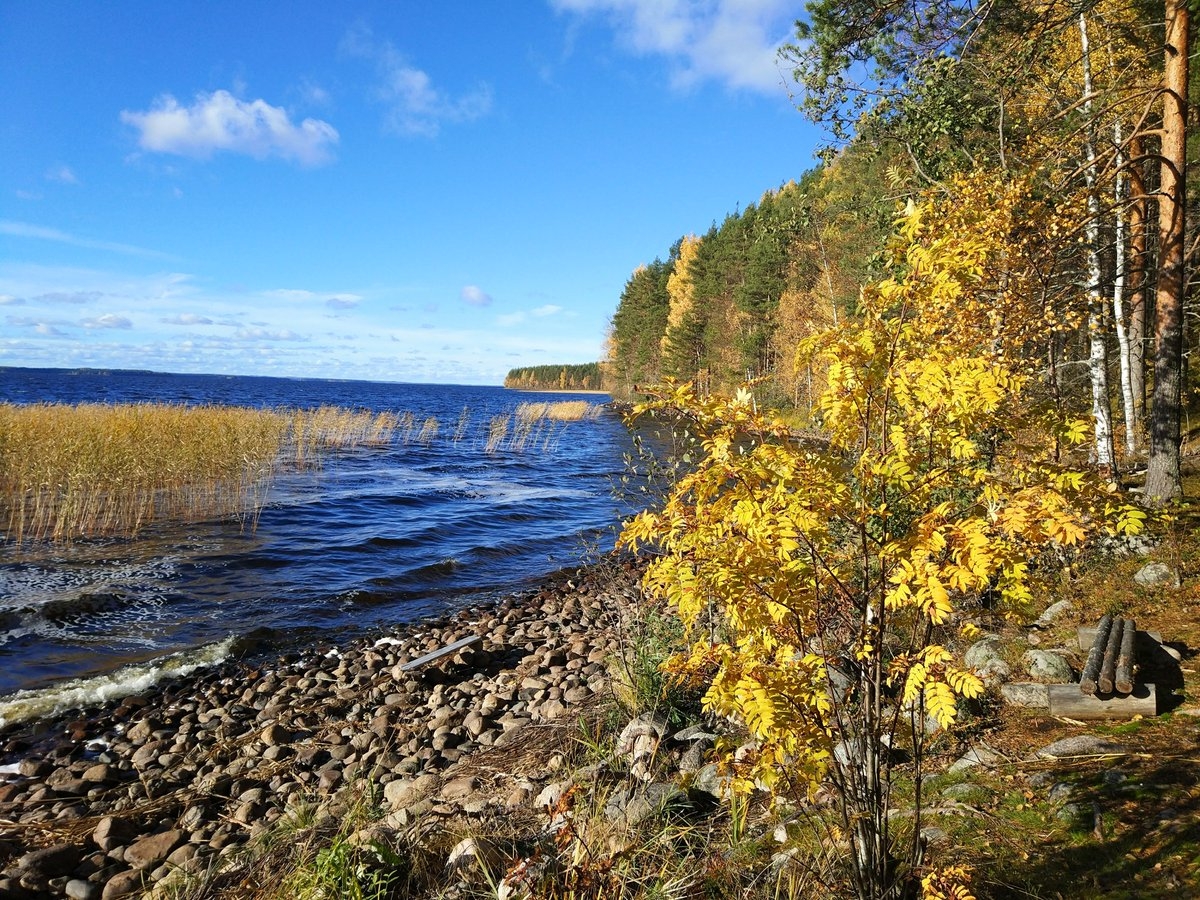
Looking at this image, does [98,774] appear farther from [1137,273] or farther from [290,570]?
[1137,273]

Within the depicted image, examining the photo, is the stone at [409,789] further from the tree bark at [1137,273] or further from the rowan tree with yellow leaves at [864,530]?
the tree bark at [1137,273]

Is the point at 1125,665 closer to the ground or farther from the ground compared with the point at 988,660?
farther from the ground

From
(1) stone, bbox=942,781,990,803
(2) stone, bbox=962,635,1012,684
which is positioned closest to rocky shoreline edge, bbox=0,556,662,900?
(1) stone, bbox=942,781,990,803

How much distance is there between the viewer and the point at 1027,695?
4430 mm

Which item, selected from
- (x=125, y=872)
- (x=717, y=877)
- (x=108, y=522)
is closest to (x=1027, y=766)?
(x=717, y=877)

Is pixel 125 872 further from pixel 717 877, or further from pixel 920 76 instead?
pixel 920 76

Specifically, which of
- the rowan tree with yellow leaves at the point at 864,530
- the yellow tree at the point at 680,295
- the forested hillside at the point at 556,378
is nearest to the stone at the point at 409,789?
the rowan tree with yellow leaves at the point at 864,530

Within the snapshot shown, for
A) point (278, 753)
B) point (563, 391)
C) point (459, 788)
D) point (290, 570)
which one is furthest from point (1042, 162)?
point (563, 391)

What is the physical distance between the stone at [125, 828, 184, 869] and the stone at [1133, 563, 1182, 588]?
795cm

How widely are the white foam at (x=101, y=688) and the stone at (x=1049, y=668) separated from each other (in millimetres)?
8367

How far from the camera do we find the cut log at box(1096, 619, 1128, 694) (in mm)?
4123

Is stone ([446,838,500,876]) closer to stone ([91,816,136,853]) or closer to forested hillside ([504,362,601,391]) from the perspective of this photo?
stone ([91,816,136,853])

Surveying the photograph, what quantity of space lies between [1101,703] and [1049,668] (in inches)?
21.3

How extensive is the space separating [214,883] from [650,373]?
2227 inches
